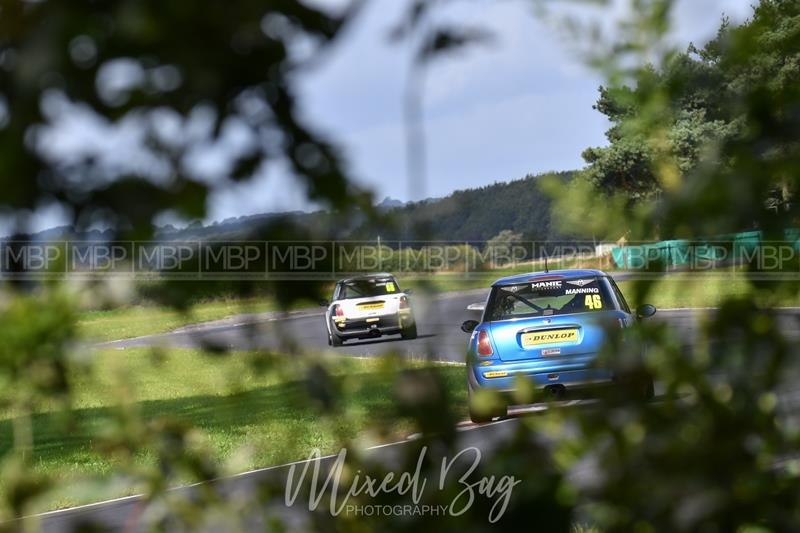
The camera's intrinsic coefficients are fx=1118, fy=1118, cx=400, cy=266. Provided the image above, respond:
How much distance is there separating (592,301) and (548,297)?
0.46 m

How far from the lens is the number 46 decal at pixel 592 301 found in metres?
11.2

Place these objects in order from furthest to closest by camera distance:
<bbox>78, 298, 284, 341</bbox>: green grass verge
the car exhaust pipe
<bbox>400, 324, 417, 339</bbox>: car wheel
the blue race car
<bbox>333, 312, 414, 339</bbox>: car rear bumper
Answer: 1. <bbox>333, 312, 414, 339</bbox>: car rear bumper
2. the blue race car
3. the car exhaust pipe
4. <bbox>78, 298, 284, 341</bbox>: green grass verge
5. <bbox>400, 324, 417, 339</bbox>: car wheel

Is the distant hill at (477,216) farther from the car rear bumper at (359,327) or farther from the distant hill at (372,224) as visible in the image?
the car rear bumper at (359,327)

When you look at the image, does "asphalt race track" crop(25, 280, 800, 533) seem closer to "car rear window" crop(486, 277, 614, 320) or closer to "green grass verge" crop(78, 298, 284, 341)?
"green grass verge" crop(78, 298, 284, 341)

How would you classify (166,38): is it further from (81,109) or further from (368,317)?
(368,317)

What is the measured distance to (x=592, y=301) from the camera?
1154cm

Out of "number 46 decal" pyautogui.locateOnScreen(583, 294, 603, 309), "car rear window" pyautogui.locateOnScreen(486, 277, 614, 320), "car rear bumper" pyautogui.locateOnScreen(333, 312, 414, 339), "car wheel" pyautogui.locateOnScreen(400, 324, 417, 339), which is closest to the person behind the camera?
"car wheel" pyautogui.locateOnScreen(400, 324, 417, 339)

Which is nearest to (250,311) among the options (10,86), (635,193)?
(10,86)

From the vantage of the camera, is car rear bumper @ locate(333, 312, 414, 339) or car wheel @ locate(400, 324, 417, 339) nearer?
car wheel @ locate(400, 324, 417, 339)

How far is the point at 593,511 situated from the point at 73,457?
38.6 feet

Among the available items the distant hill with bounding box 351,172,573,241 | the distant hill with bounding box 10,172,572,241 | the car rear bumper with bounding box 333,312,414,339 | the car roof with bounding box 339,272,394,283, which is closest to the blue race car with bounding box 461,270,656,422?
the distant hill with bounding box 351,172,573,241

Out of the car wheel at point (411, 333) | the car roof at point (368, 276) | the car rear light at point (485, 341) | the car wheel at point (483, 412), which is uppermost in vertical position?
the car roof at point (368, 276)

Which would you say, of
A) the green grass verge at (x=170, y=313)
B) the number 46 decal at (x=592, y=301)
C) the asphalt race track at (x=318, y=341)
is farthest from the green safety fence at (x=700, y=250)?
the number 46 decal at (x=592, y=301)

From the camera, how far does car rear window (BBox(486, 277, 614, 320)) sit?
11375mm
